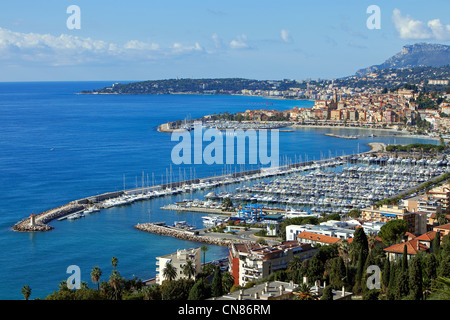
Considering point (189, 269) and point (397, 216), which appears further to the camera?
point (397, 216)

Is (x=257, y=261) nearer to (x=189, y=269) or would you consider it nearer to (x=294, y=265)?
(x=294, y=265)

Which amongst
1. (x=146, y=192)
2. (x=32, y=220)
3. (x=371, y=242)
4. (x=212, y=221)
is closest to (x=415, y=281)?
(x=371, y=242)

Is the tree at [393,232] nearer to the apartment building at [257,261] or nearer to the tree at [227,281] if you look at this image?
the apartment building at [257,261]

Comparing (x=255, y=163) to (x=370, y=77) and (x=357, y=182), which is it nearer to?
(x=357, y=182)

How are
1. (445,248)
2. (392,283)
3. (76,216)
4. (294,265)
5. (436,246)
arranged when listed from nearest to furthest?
(392,283), (445,248), (294,265), (436,246), (76,216)

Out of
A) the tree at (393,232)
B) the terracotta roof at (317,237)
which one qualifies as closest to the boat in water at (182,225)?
the terracotta roof at (317,237)

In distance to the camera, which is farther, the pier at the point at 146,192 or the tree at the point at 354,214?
the pier at the point at 146,192
